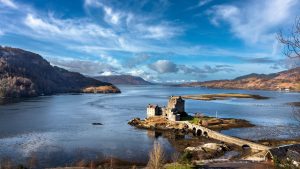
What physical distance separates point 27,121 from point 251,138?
72839 mm

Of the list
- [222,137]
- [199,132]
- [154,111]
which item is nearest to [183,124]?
[199,132]

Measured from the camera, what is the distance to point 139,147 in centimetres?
7662

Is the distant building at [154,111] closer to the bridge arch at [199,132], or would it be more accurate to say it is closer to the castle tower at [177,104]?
the castle tower at [177,104]

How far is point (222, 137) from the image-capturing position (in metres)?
82.1

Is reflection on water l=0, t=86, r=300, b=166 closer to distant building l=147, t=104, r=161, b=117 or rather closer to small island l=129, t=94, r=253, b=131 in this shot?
small island l=129, t=94, r=253, b=131

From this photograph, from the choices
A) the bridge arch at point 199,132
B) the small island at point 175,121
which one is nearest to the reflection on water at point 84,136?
the small island at point 175,121

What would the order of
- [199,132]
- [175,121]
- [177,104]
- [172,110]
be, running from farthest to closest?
[177,104] < [172,110] < [175,121] < [199,132]

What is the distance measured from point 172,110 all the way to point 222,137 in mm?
26802

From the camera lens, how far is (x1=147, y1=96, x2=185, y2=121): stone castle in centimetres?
10600

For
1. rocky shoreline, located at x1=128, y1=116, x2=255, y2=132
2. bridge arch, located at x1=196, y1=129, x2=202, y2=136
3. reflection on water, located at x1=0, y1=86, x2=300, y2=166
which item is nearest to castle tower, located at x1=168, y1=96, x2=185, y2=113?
rocky shoreline, located at x1=128, y1=116, x2=255, y2=132

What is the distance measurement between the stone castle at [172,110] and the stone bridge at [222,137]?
5.70 metres

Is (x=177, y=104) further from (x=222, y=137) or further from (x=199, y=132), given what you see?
(x=222, y=137)

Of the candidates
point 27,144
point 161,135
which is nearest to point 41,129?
point 27,144

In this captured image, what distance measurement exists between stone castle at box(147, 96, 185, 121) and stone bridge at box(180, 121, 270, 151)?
18.7ft
